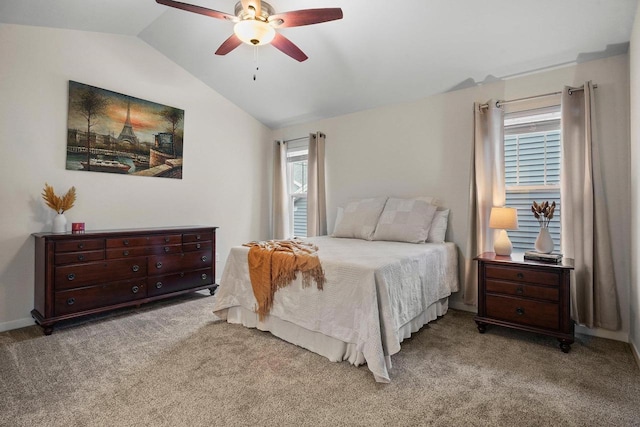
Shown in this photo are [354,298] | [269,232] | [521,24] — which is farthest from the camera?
[269,232]

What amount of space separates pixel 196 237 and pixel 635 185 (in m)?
3.99

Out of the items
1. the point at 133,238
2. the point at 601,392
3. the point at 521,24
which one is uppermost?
the point at 521,24

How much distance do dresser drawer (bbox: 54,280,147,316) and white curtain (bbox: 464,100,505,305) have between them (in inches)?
132

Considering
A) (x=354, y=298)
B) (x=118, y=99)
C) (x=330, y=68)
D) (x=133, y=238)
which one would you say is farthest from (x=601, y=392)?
(x=118, y=99)

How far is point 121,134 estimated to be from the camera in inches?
136

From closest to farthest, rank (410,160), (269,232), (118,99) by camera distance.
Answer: (118,99)
(410,160)
(269,232)

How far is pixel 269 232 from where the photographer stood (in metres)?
5.22

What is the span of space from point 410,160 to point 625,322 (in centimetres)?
235

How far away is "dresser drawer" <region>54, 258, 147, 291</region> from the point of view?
2.75m

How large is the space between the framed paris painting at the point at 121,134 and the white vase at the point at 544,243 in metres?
3.94

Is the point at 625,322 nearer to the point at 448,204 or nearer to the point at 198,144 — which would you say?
the point at 448,204

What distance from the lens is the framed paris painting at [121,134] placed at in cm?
317

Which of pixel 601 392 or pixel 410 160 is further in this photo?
pixel 410 160

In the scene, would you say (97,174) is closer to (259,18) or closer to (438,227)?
(259,18)
